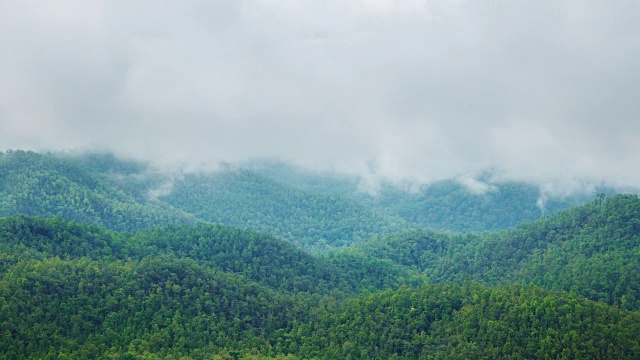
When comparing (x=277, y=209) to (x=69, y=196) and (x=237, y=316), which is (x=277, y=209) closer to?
(x=69, y=196)

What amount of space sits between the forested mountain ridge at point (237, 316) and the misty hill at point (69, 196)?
41.1 m

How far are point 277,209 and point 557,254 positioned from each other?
84.8 meters

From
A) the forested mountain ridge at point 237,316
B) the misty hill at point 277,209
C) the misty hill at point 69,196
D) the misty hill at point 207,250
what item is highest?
the misty hill at point 277,209

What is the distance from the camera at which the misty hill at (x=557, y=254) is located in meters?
91.4

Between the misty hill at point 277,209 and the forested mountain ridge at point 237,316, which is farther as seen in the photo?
the misty hill at point 277,209

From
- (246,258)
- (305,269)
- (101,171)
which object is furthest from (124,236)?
(101,171)

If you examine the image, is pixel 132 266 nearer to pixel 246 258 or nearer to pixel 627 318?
pixel 246 258

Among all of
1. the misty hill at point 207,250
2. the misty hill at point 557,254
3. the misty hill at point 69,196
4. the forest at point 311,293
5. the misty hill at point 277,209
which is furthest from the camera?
the misty hill at point 277,209

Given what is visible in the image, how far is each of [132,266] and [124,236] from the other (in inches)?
760

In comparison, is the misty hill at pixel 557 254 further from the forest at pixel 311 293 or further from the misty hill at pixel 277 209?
the misty hill at pixel 277 209

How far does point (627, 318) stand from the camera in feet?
247

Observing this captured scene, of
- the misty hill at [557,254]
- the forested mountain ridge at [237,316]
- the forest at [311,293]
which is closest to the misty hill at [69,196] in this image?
the forest at [311,293]

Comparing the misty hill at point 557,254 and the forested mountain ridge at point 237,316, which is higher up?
the misty hill at point 557,254

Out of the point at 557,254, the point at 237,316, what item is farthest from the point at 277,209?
the point at 237,316
